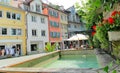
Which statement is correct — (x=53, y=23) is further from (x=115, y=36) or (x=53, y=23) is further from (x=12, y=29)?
(x=115, y=36)

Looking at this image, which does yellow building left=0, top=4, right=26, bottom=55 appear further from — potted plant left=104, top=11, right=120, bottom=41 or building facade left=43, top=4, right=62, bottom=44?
potted plant left=104, top=11, right=120, bottom=41

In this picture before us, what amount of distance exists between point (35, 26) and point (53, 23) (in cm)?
906

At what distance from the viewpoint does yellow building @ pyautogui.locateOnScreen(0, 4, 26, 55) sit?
32.1 metres

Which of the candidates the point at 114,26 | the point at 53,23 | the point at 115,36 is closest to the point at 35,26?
the point at 53,23

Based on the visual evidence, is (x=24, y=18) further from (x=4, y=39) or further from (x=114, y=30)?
(x=114, y=30)

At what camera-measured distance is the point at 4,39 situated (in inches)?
1270

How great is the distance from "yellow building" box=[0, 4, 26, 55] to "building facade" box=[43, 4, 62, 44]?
32.5ft

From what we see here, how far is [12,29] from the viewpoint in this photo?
34.4 meters

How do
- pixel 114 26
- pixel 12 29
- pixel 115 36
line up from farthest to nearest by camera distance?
pixel 12 29 < pixel 114 26 < pixel 115 36

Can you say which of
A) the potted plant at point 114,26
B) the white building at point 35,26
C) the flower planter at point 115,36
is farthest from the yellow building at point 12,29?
the flower planter at point 115,36

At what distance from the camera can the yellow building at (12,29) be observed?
3212cm

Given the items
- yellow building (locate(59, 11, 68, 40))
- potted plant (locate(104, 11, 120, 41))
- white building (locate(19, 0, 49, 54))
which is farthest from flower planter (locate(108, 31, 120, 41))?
yellow building (locate(59, 11, 68, 40))

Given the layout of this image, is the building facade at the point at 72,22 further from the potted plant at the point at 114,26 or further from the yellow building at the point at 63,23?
the potted plant at the point at 114,26

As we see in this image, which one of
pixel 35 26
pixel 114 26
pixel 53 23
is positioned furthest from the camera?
pixel 53 23
